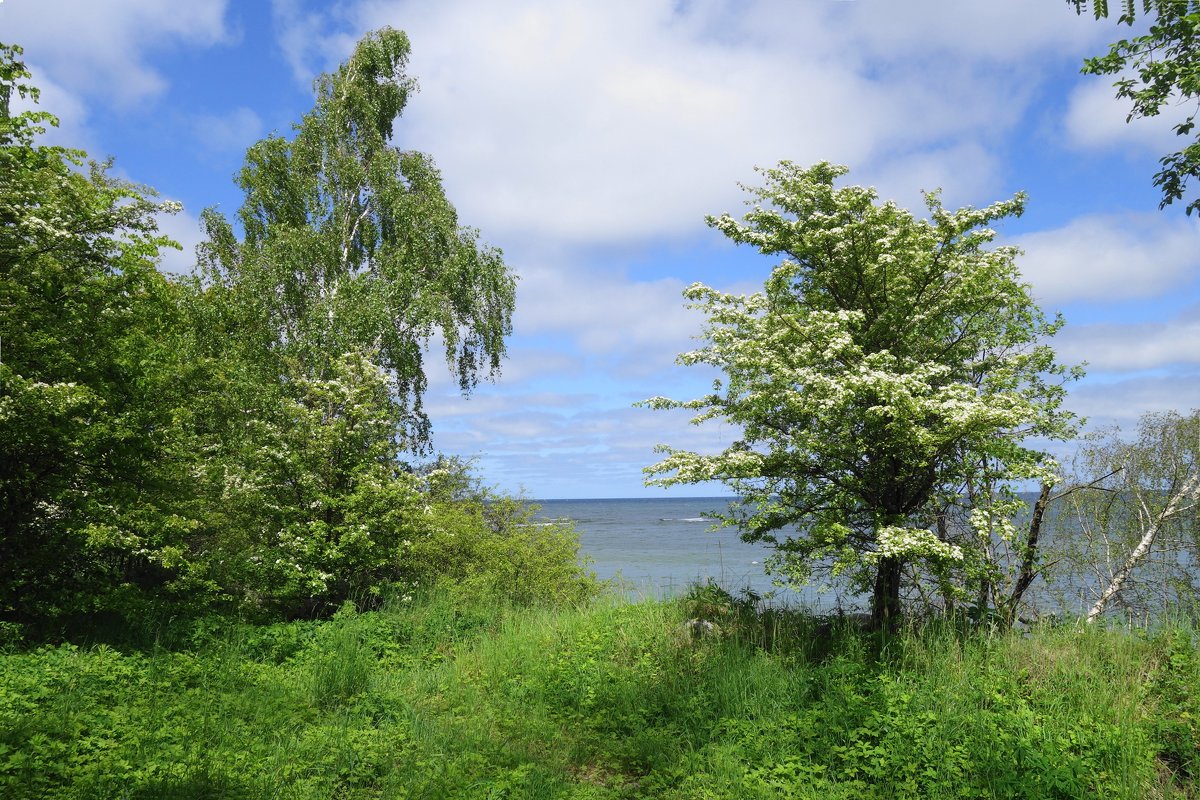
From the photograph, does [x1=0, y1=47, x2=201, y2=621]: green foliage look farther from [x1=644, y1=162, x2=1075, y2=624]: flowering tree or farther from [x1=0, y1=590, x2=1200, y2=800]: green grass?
[x1=644, y1=162, x2=1075, y2=624]: flowering tree

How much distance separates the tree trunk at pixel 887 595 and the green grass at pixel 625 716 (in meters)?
0.58

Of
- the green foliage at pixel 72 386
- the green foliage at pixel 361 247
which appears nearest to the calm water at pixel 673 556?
the green foliage at pixel 361 247

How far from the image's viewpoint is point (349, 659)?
8.70 metres

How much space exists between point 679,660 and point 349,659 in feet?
13.9

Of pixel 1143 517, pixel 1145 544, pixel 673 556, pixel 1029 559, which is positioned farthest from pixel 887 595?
pixel 673 556

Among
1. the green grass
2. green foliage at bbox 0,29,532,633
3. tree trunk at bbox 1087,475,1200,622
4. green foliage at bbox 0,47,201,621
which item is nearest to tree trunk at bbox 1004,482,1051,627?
the green grass

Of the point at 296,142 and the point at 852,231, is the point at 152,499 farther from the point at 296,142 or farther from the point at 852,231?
the point at 296,142

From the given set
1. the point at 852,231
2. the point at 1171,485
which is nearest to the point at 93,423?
the point at 852,231

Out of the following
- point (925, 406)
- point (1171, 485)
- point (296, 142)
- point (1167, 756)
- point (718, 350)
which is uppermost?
point (296, 142)

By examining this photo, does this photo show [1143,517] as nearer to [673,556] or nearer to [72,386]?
[72,386]

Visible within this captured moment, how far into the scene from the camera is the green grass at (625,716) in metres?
5.43

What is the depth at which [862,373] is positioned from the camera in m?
8.22

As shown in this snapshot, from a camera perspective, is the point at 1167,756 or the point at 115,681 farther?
the point at 115,681

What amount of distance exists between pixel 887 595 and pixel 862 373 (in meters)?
3.29
